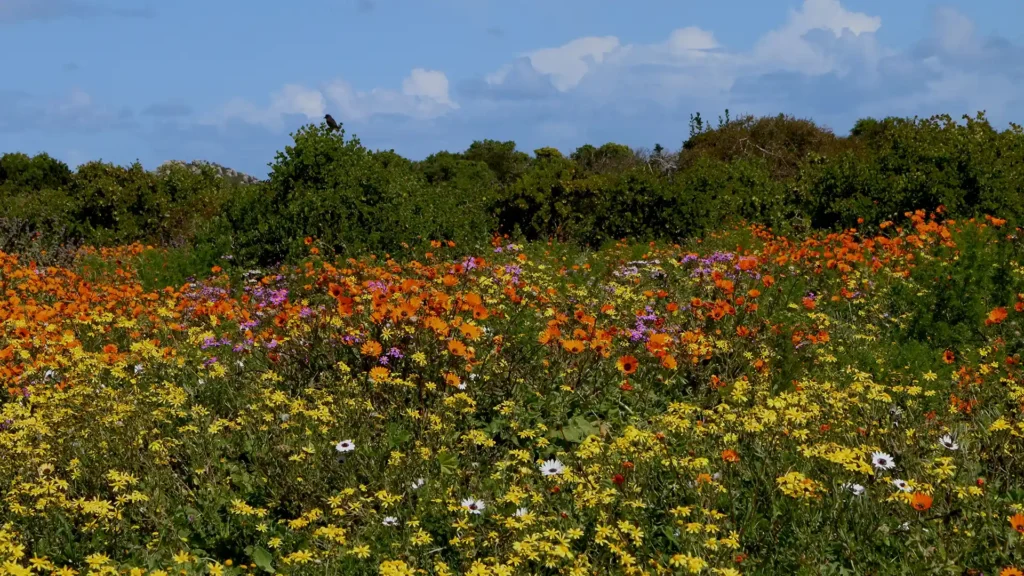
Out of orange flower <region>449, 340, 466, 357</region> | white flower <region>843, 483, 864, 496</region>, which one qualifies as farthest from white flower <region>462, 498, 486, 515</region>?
white flower <region>843, 483, 864, 496</region>

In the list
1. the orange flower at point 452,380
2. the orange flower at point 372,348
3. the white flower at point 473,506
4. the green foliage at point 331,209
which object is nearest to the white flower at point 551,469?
the white flower at point 473,506

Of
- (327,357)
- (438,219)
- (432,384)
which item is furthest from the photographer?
(438,219)

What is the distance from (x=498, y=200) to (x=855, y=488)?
13.3m

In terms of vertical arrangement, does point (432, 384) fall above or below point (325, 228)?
below

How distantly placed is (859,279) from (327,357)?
18.7ft

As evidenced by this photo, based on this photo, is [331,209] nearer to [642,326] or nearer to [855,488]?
[642,326]

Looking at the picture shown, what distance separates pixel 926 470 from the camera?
13.6 ft

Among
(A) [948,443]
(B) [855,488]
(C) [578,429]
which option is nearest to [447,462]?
(C) [578,429]

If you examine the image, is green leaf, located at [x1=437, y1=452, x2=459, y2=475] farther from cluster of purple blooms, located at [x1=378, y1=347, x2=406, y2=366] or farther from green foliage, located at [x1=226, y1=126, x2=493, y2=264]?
green foliage, located at [x1=226, y1=126, x2=493, y2=264]

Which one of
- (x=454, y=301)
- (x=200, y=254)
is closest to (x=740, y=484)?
(x=454, y=301)

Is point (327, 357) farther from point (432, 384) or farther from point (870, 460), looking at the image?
point (870, 460)

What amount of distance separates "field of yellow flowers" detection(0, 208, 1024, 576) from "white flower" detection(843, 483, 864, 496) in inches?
1.5

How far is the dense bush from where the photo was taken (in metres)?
12.5

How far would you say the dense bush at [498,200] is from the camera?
1247 cm
